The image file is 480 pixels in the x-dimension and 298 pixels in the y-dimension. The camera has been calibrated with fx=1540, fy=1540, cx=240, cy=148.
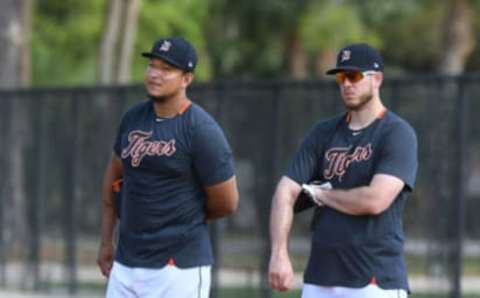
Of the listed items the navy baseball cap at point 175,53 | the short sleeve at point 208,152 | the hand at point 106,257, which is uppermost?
the navy baseball cap at point 175,53

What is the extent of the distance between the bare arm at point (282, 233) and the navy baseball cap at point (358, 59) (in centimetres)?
63

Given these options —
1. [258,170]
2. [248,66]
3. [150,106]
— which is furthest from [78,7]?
[150,106]

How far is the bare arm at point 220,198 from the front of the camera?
27.3ft

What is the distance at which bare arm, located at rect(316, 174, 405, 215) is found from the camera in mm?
7273

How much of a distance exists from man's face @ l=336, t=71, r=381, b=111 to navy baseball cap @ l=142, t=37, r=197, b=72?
1108 millimetres

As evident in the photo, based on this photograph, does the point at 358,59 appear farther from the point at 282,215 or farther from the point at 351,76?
the point at 282,215

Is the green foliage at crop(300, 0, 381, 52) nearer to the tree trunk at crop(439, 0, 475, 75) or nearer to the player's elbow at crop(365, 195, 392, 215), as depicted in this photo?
the tree trunk at crop(439, 0, 475, 75)

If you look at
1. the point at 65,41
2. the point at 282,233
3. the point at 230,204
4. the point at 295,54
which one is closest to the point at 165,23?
the point at 65,41

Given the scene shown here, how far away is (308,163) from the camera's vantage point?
7.64 metres

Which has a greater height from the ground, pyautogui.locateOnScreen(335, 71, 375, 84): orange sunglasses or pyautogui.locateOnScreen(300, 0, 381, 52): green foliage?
pyautogui.locateOnScreen(335, 71, 375, 84): orange sunglasses

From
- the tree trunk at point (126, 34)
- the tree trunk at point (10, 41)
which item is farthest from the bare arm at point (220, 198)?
the tree trunk at point (126, 34)

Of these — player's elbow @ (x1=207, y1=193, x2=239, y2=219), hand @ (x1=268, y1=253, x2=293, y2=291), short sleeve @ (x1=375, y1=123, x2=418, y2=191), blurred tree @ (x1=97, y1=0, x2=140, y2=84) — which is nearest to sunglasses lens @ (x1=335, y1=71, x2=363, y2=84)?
short sleeve @ (x1=375, y1=123, x2=418, y2=191)

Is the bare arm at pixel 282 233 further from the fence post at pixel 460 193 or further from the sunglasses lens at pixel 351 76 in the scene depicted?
the fence post at pixel 460 193

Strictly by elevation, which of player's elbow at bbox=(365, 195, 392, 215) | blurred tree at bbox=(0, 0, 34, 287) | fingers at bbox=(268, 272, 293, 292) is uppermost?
player's elbow at bbox=(365, 195, 392, 215)
